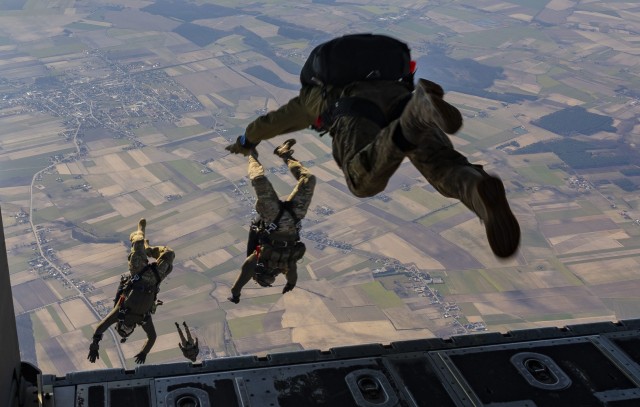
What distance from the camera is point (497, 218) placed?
7.11 m

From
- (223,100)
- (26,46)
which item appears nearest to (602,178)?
(223,100)

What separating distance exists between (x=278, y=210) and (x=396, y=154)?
656 cm

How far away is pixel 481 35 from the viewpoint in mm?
145500

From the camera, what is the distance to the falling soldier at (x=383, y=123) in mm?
7363

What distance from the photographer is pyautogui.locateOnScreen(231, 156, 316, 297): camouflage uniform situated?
14688 millimetres

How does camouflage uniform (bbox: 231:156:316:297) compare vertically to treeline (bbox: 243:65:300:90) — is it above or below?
above

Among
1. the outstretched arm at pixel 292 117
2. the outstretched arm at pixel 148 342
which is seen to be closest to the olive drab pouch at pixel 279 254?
the outstretched arm at pixel 292 117

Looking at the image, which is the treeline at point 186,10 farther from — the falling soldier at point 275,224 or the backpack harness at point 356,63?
the backpack harness at point 356,63

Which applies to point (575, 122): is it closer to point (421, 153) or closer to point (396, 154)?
point (421, 153)

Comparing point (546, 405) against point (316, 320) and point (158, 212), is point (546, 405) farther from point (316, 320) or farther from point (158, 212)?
point (158, 212)

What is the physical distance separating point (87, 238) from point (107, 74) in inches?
2251

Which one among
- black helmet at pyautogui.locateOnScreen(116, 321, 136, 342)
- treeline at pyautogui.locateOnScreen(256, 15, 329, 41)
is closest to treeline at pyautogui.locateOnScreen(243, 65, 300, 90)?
treeline at pyautogui.locateOnScreen(256, 15, 329, 41)

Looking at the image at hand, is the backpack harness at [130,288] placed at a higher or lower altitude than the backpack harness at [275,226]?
lower

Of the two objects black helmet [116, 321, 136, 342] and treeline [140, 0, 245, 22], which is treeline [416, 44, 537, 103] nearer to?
treeline [140, 0, 245, 22]
